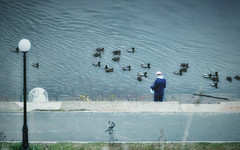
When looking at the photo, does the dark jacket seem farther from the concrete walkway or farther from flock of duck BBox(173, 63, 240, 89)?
flock of duck BBox(173, 63, 240, 89)

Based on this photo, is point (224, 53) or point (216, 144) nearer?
point (216, 144)

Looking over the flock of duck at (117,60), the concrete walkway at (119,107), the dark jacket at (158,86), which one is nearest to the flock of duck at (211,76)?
the flock of duck at (117,60)

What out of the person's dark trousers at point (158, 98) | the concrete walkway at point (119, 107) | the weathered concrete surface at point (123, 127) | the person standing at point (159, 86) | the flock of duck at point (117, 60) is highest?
the flock of duck at point (117, 60)

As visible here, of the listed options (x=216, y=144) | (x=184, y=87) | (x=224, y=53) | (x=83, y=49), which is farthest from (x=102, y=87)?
(x=216, y=144)

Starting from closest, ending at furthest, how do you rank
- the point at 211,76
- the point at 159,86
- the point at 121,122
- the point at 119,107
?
the point at 121,122, the point at 119,107, the point at 159,86, the point at 211,76

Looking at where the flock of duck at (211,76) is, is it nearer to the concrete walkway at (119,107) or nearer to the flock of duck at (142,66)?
the flock of duck at (142,66)

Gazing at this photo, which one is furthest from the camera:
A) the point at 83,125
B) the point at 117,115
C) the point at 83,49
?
the point at 83,49

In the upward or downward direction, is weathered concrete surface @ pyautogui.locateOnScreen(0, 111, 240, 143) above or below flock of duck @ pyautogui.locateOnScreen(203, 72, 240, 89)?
below

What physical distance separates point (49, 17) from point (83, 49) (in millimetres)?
4611

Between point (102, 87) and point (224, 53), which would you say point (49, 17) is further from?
point (224, 53)

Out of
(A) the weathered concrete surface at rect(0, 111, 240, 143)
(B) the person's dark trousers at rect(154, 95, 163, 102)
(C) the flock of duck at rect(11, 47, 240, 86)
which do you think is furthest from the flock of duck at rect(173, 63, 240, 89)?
(A) the weathered concrete surface at rect(0, 111, 240, 143)

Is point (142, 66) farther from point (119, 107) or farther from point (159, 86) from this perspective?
point (119, 107)

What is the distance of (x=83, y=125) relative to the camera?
9656mm

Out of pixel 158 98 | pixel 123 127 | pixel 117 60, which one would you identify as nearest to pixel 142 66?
pixel 117 60
